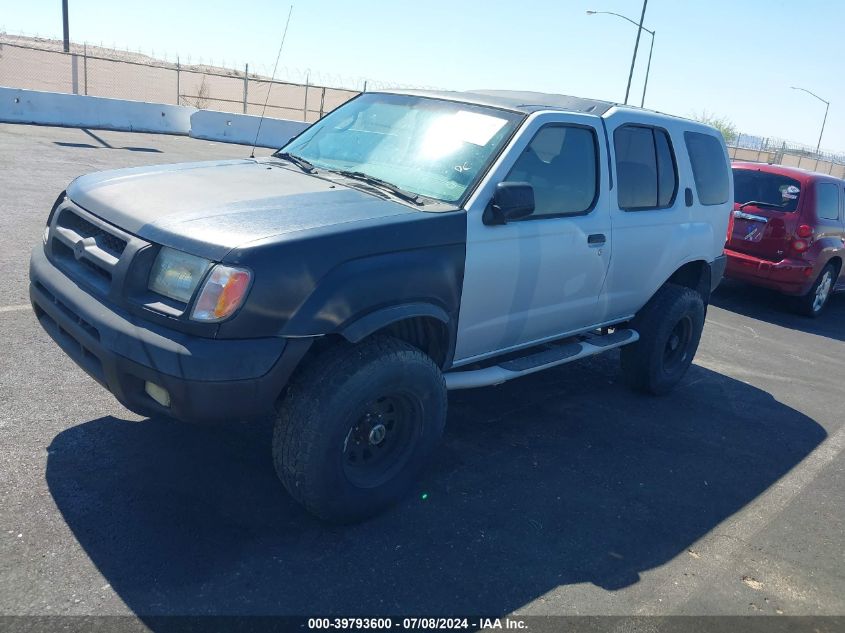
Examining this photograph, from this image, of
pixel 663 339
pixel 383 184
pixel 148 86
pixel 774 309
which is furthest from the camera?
pixel 148 86

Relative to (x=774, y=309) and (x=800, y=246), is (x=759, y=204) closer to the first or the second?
(x=800, y=246)

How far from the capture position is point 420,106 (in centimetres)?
449

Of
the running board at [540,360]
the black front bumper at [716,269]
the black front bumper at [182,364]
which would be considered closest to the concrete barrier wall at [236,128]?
the black front bumper at [716,269]

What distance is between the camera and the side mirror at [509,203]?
374cm

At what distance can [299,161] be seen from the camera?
14.8ft

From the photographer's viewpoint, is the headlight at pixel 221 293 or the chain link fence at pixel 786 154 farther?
the chain link fence at pixel 786 154

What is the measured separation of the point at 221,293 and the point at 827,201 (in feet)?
29.2

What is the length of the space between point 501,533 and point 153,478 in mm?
1715

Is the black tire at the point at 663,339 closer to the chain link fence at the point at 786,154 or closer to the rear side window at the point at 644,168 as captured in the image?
the rear side window at the point at 644,168

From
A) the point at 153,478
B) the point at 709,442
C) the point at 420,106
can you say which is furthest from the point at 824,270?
the point at 153,478

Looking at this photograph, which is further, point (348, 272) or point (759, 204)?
point (759, 204)

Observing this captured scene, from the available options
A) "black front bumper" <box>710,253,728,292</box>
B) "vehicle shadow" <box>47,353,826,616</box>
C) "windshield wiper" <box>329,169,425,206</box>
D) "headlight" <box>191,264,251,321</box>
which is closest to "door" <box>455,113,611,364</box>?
"windshield wiper" <box>329,169,425,206</box>

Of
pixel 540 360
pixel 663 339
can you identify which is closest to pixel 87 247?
pixel 540 360

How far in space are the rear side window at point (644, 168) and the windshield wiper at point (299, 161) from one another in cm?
199
